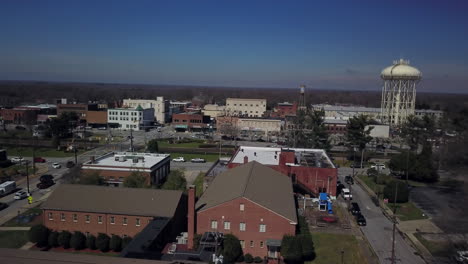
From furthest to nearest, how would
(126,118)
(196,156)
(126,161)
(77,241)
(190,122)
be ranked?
1. (190,122)
2. (126,118)
3. (196,156)
4. (126,161)
5. (77,241)

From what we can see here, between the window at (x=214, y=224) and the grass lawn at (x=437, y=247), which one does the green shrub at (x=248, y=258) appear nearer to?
the window at (x=214, y=224)

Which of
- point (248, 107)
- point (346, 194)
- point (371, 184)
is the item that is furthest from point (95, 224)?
point (248, 107)

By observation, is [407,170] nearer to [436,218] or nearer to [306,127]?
[436,218]

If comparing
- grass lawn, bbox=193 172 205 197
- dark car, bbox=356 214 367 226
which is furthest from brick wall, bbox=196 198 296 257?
grass lawn, bbox=193 172 205 197

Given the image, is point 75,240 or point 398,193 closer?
point 75,240

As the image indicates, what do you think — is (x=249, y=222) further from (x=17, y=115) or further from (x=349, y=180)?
(x=17, y=115)

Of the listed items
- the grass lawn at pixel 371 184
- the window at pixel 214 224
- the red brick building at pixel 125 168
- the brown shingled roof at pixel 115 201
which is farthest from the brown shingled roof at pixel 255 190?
the grass lawn at pixel 371 184

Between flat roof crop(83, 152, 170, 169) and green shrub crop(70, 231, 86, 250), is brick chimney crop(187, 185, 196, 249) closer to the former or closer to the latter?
green shrub crop(70, 231, 86, 250)
